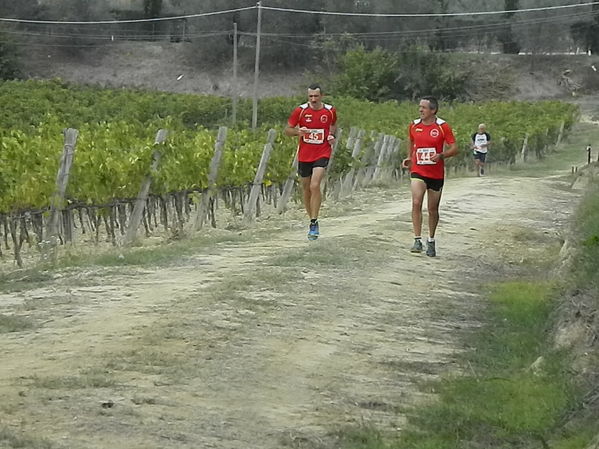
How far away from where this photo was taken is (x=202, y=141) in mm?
17188

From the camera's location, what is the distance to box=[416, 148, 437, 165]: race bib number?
11.4 m

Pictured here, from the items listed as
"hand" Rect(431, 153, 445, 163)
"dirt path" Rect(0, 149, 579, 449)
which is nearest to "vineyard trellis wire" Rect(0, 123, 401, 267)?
"dirt path" Rect(0, 149, 579, 449)

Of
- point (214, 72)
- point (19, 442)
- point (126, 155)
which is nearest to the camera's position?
point (19, 442)

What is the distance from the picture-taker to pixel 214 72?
7344 cm

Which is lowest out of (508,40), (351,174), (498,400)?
(351,174)

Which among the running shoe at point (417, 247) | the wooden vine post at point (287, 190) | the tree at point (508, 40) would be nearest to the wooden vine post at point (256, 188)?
the wooden vine post at point (287, 190)

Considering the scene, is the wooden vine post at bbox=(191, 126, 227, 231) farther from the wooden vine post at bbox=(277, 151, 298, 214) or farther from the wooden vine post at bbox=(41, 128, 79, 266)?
the wooden vine post at bbox=(41, 128, 79, 266)

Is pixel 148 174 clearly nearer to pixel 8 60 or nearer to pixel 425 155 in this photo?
pixel 425 155

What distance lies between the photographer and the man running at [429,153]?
11391 millimetres

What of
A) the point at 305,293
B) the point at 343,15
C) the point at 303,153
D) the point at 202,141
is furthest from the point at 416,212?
the point at 343,15

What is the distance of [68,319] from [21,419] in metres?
2.42

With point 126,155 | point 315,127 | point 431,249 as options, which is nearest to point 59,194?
point 126,155

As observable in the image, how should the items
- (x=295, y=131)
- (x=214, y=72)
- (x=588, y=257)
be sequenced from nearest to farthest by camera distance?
(x=588, y=257) → (x=295, y=131) → (x=214, y=72)

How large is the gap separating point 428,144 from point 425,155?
11cm
